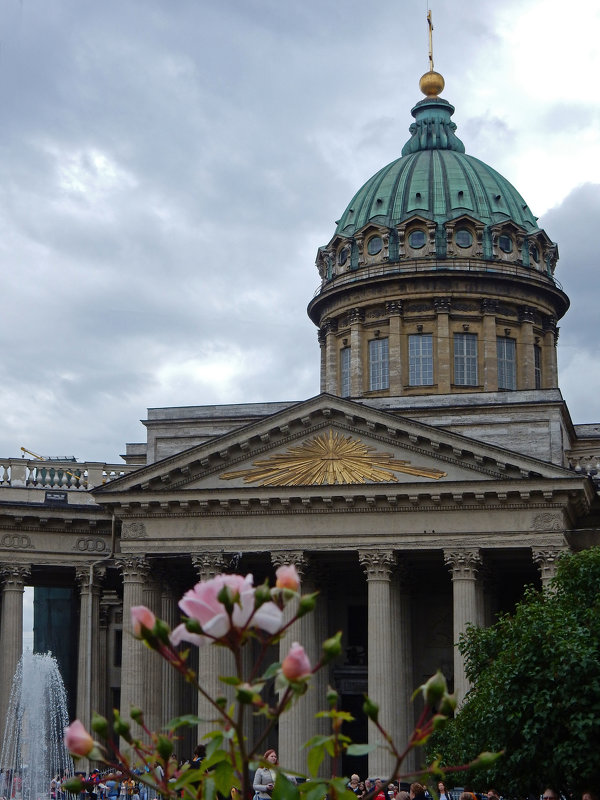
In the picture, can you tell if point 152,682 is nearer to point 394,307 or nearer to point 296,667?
point 394,307

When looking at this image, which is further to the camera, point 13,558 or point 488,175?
point 488,175

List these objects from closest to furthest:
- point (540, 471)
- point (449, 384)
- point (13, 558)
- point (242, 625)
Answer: point (242, 625), point (540, 471), point (13, 558), point (449, 384)

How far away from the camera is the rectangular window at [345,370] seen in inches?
2656

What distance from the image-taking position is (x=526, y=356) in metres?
65.4

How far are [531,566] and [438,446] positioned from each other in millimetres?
7344

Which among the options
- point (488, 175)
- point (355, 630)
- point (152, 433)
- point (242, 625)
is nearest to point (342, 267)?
point (488, 175)

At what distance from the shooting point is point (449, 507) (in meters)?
47.1

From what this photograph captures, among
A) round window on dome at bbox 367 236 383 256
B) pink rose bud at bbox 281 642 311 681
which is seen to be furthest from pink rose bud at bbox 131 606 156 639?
round window on dome at bbox 367 236 383 256

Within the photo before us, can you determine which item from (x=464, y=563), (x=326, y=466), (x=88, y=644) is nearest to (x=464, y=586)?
(x=464, y=563)

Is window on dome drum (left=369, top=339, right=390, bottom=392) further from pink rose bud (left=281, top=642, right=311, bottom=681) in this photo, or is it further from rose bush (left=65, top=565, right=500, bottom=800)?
pink rose bud (left=281, top=642, right=311, bottom=681)

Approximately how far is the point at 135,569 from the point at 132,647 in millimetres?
2729

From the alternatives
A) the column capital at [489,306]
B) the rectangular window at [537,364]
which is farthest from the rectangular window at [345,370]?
the rectangular window at [537,364]

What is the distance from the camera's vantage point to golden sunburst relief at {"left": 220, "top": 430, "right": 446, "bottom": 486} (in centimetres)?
4756

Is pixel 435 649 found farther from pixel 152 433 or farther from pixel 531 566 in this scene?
pixel 152 433
